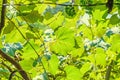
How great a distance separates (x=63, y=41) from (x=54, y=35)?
0.27 ft

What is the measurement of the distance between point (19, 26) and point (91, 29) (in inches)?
15.0

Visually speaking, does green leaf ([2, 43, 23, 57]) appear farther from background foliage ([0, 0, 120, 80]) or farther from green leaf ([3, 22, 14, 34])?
green leaf ([3, 22, 14, 34])

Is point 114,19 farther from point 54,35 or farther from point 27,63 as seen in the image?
point 27,63

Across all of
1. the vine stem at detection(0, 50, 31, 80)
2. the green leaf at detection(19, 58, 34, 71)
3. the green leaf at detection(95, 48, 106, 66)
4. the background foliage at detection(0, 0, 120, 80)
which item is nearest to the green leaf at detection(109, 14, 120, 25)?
the background foliage at detection(0, 0, 120, 80)

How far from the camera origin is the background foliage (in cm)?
89

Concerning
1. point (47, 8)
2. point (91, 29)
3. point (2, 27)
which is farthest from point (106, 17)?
point (2, 27)

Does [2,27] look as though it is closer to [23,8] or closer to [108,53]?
[23,8]

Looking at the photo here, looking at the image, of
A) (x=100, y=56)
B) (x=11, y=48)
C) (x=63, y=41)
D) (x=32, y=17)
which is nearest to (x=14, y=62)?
(x=32, y=17)

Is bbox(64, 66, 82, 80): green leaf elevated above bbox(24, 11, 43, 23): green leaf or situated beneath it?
situated beneath

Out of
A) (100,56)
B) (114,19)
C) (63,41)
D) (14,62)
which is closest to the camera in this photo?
(14,62)

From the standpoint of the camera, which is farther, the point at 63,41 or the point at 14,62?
the point at 63,41

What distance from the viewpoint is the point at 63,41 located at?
37.8 inches

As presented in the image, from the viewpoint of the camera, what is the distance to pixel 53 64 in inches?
39.8

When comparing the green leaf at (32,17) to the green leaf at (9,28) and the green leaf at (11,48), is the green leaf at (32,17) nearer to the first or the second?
the green leaf at (9,28)
